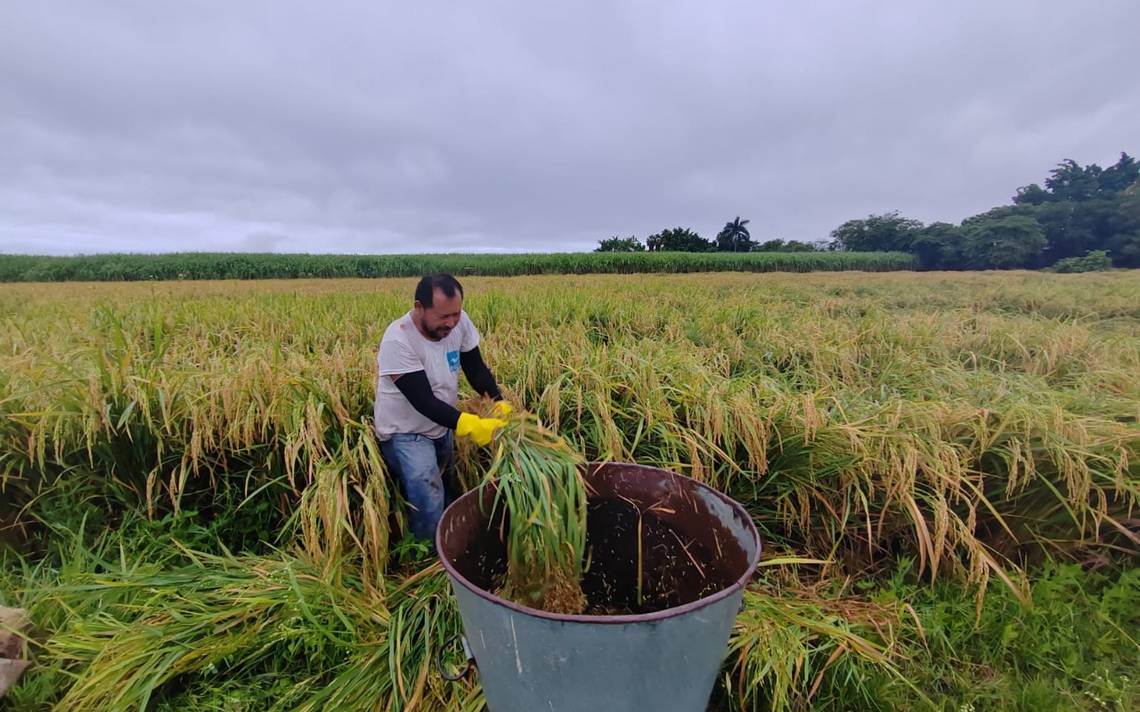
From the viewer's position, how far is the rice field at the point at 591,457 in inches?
67.2

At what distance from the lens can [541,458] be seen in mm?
1662

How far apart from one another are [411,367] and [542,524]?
38.6 inches

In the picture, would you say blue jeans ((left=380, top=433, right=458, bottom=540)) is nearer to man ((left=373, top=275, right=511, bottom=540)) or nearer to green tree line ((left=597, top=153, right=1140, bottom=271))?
man ((left=373, top=275, right=511, bottom=540))

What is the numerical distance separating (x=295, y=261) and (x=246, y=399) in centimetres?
2877

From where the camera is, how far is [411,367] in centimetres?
205

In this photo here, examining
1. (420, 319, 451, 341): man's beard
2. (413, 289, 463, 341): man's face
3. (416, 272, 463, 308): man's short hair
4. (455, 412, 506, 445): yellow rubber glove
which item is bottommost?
(455, 412, 506, 445): yellow rubber glove

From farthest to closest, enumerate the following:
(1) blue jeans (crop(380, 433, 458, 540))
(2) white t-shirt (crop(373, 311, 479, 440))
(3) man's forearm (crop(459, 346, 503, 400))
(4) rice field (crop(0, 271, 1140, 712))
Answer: (3) man's forearm (crop(459, 346, 503, 400))
(1) blue jeans (crop(380, 433, 458, 540))
(2) white t-shirt (crop(373, 311, 479, 440))
(4) rice field (crop(0, 271, 1140, 712))

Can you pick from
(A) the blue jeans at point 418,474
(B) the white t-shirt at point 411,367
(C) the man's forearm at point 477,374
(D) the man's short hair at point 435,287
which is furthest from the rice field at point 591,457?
(D) the man's short hair at point 435,287

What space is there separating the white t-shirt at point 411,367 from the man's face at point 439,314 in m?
0.05

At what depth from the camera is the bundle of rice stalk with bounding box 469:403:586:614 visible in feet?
5.03

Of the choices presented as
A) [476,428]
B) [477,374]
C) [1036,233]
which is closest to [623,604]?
[476,428]

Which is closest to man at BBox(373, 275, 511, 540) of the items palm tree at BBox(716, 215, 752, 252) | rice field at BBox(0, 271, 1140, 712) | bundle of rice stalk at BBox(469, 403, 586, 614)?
rice field at BBox(0, 271, 1140, 712)

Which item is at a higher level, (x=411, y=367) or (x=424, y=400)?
(x=411, y=367)

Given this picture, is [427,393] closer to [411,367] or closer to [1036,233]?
[411,367]
